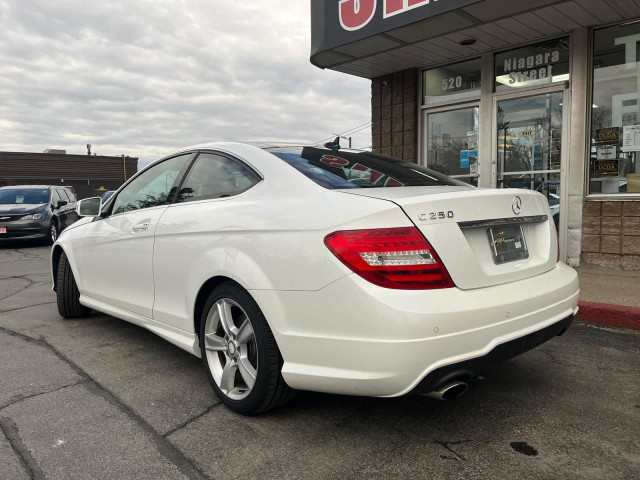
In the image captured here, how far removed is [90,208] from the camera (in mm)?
4344

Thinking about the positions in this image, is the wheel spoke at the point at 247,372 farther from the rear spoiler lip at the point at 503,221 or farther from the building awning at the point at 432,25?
the building awning at the point at 432,25

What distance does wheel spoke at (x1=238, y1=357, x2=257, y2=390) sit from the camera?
2637 mm

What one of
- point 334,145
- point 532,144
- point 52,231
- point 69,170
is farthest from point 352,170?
point 69,170

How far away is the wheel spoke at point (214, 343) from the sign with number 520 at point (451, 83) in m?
6.41

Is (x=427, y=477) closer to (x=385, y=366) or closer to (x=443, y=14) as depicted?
(x=385, y=366)

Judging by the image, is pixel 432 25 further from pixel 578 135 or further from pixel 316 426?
pixel 316 426

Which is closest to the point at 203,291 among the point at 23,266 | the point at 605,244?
the point at 605,244

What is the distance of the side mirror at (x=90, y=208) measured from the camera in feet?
14.1

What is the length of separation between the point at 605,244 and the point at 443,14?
344cm

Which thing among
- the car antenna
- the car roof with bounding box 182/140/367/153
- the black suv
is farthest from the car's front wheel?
the car antenna

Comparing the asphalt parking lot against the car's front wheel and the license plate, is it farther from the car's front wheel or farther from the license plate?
the car's front wheel

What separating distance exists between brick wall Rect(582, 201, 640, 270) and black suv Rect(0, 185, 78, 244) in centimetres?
1156

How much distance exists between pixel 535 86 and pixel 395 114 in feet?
7.62

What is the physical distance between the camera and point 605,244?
6312 millimetres
